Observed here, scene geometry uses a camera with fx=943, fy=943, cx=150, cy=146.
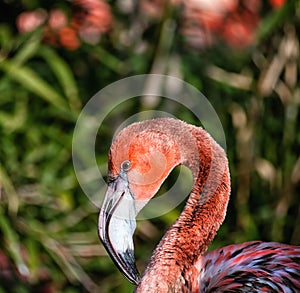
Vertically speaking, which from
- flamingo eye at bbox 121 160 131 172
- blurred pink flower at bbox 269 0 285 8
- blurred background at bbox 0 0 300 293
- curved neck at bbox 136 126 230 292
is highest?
flamingo eye at bbox 121 160 131 172

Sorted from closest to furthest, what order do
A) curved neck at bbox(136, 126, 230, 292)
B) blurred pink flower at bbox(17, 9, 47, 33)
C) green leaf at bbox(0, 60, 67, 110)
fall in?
curved neck at bbox(136, 126, 230, 292) → green leaf at bbox(0, 60, 67, 110) → blurred pink flower at bbox(17, 9, 47, 33)

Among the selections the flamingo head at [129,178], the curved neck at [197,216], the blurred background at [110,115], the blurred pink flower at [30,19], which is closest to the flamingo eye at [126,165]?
the flamingo head at [129,178]

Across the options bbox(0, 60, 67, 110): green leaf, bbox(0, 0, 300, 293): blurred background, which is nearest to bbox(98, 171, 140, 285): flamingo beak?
bbox(0, 0, 300, 293): blurred background

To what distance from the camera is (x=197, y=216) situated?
3.01 m

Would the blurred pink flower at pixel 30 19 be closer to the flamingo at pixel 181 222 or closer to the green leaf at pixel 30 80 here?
the green leaf at pixel 30 80

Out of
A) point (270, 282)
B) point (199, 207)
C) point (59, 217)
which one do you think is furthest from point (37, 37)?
point (270, 282)

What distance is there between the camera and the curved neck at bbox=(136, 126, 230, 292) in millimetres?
2939

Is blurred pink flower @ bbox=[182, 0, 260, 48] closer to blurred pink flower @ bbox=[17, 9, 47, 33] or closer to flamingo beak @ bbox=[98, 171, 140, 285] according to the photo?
blurred pink flower @ bbox=[17, 9, 47, 33]

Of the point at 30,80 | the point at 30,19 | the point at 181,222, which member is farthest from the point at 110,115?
the point at 181,222

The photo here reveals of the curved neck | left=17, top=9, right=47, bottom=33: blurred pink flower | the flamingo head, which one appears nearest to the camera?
the flamingo head

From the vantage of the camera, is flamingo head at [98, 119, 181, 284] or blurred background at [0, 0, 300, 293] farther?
blurred background at [0, 0, 300, 293]

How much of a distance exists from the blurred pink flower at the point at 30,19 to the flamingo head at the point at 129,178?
70.6 inches

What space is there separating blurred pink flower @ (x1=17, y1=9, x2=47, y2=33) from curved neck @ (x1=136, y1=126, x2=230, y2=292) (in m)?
1.76

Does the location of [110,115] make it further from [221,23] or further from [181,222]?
[181,222]
